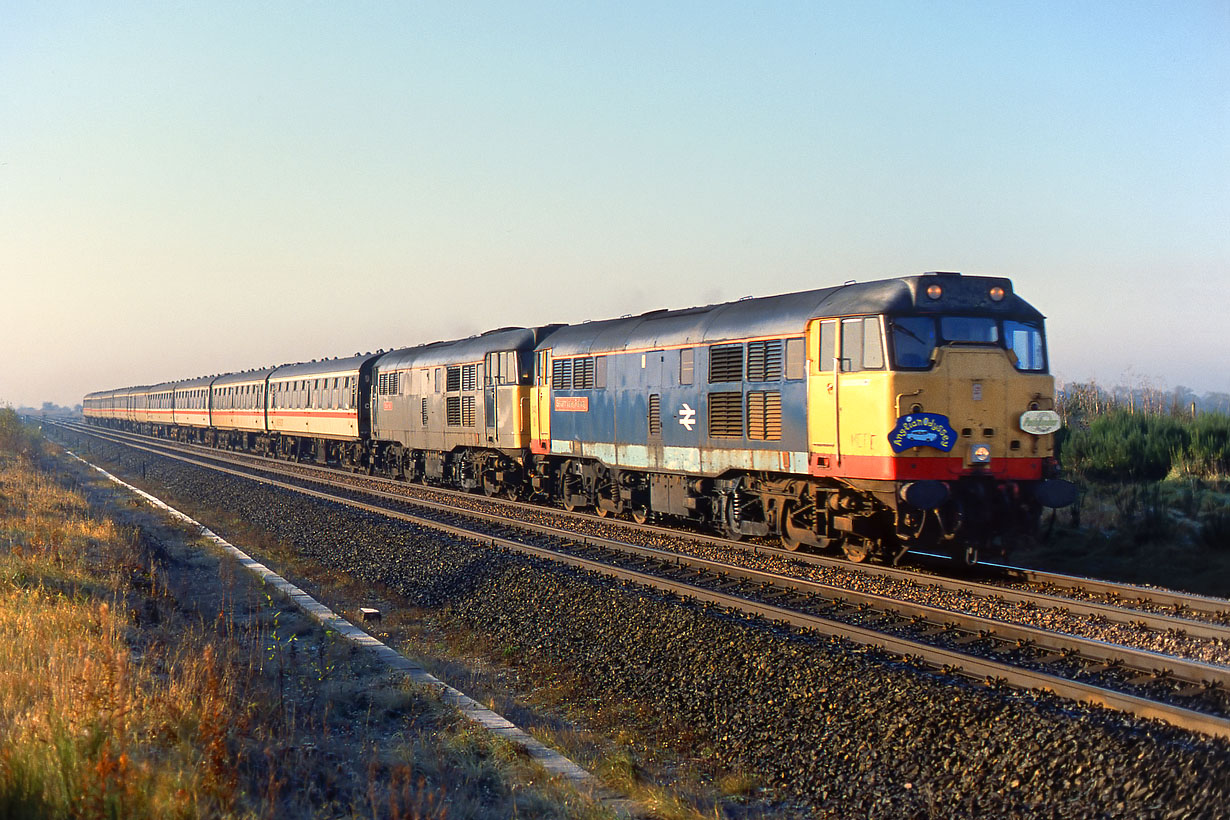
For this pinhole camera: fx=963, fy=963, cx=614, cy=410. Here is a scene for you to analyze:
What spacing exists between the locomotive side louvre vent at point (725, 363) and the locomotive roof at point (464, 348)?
7918 mm

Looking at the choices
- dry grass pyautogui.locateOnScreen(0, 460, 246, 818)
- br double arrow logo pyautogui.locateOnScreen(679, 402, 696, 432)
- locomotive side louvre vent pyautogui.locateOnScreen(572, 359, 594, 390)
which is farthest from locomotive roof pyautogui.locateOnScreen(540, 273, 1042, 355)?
dry grass pyautogui.locateOnScreen(0, 460, 246, 818)

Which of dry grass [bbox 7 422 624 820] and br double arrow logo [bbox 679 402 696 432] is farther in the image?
br double arrow logo [bbox 679 402 696 432]

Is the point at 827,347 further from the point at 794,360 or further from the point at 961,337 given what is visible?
the point at 961,337

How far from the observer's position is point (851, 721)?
7.19 m

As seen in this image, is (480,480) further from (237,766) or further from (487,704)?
(237,766)

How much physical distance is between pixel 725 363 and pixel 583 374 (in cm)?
512

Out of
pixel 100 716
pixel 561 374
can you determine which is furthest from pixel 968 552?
pixel 561 374

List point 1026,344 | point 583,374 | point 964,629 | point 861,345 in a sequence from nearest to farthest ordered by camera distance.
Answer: point 964,629
point 861,345
point 1026,344
point 583,374

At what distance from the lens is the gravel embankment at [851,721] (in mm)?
5801

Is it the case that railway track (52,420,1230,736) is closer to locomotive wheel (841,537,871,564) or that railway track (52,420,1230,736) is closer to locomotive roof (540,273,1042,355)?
locomotive wheel (841,537,871,564)

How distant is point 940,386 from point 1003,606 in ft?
10.1

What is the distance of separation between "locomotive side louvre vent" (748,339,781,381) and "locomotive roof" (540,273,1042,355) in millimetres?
164

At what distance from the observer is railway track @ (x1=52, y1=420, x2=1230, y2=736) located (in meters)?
7.42

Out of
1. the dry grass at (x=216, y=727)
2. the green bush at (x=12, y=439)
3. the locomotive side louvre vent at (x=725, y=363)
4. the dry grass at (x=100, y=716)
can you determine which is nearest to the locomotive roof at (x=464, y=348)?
the locomotive side louvre vent at (x=725, y=363)
